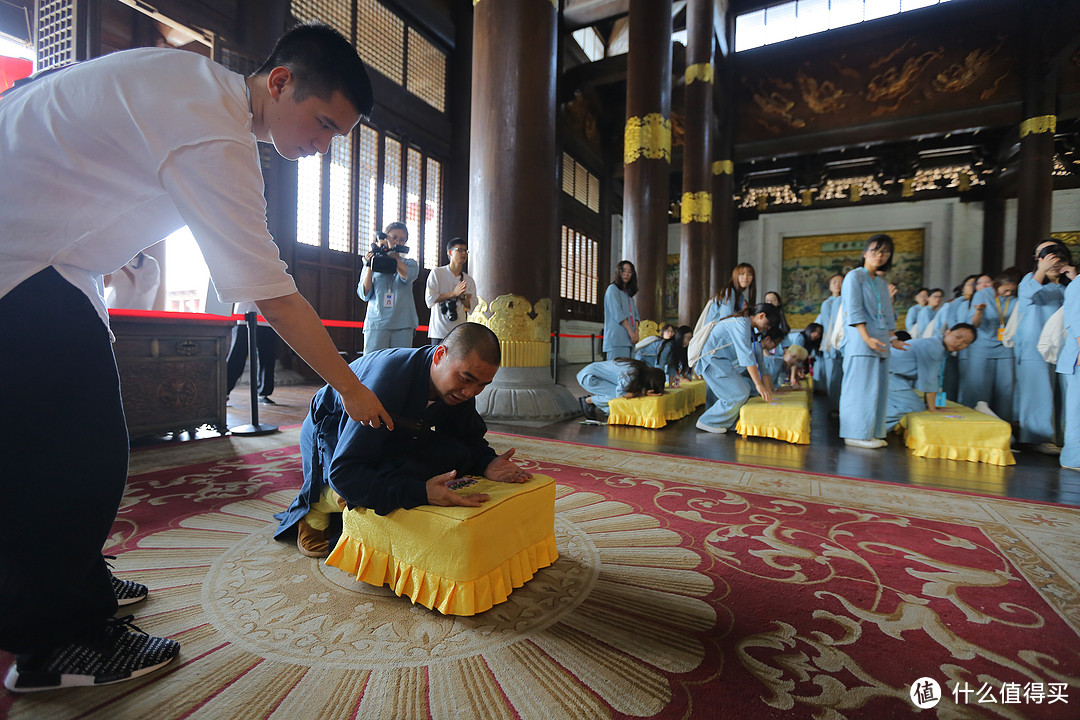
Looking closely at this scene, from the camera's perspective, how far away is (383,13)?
25.7ft

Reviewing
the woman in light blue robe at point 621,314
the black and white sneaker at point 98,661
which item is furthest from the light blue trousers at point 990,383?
the black and white sneaker at point 98,661

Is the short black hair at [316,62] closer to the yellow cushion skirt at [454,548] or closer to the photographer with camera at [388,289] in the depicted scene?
the yellow cushion skirt at [454,548]

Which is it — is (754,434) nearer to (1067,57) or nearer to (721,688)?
(721,688)

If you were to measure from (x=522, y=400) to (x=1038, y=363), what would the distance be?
401cm

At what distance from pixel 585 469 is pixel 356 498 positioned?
5.43 ft

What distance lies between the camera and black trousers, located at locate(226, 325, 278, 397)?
447cm

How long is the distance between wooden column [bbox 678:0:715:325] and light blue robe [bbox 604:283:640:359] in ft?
11.2

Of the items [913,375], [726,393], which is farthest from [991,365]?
[726,393]

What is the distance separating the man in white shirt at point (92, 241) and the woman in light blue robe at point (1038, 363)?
4.90 metres

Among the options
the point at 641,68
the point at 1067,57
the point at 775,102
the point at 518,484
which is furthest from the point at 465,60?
the point at 1067,57

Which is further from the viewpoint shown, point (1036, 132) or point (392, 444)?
point (1036, 132)

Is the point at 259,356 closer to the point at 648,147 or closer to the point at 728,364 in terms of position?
the point at 728,364

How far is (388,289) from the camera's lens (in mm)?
3756

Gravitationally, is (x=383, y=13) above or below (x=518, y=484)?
above
